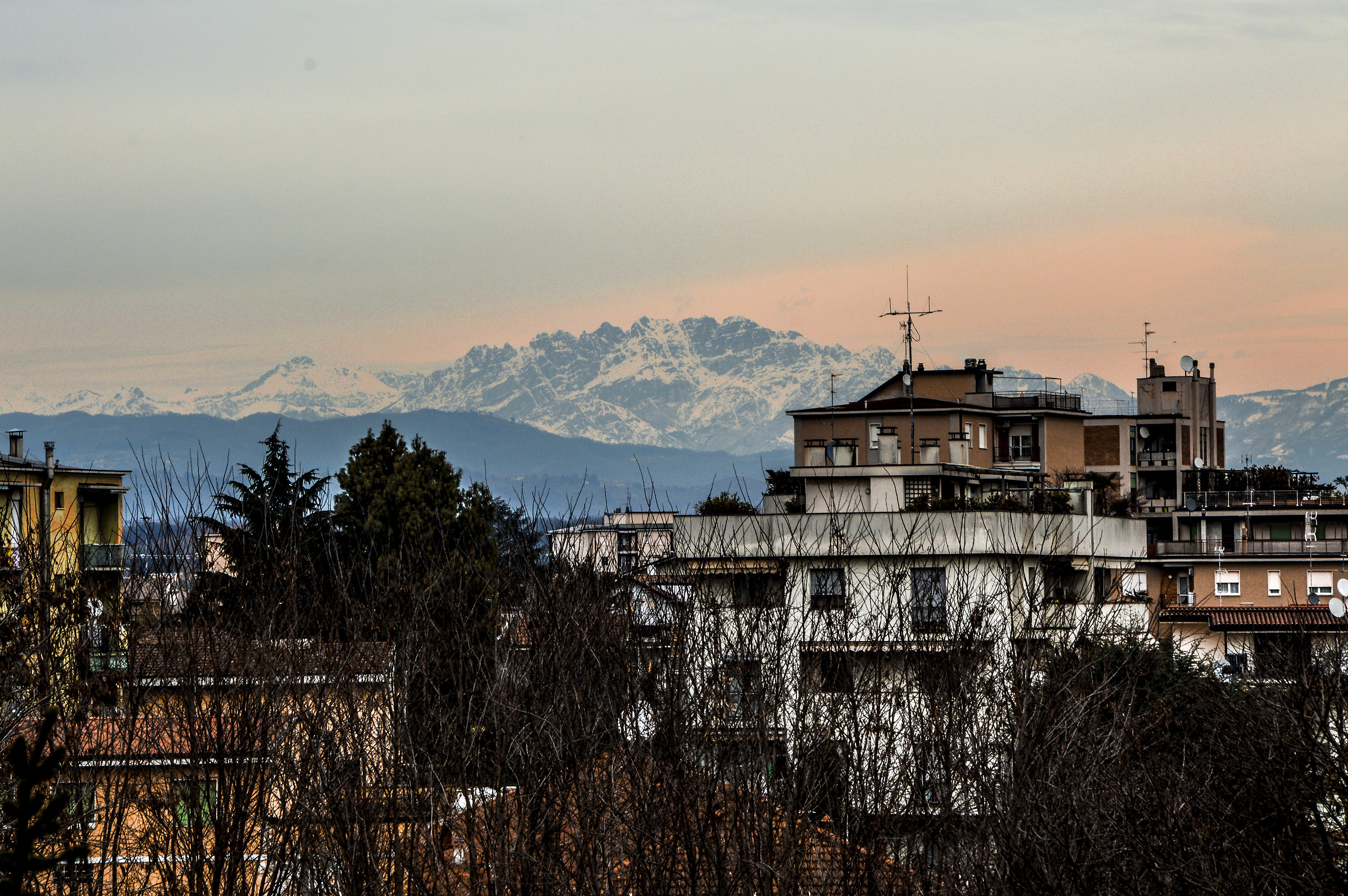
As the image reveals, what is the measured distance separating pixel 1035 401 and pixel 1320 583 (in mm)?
16801

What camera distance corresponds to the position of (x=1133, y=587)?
38.5 meters

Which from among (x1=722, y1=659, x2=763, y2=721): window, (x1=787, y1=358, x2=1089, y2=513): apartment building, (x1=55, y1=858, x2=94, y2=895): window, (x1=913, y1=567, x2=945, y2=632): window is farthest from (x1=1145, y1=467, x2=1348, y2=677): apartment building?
(x1=55, y1=858, x2=94, y2=895): window

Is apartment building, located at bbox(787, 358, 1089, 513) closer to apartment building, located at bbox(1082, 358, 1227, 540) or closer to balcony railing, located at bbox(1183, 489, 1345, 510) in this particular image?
apartment building, located at bbox(1082, 358, 1227, 540)

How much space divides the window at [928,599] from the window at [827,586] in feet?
3.83

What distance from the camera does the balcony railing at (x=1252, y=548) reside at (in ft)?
173

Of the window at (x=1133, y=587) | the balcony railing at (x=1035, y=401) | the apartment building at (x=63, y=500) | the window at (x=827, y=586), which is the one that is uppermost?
the balcony railing at (x=1035, y=401)

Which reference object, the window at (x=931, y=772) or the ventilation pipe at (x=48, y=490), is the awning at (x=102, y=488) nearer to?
Answer: the ventilation pipe at (x=48, y=490)

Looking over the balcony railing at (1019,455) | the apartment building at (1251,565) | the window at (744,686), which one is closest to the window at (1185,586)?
the apartment building at (1251,565)

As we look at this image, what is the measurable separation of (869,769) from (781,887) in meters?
3.72

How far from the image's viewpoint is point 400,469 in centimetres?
4522

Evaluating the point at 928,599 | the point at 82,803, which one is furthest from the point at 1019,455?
the point at 82,803

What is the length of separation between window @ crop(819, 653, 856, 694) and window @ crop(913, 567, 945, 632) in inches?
44.7

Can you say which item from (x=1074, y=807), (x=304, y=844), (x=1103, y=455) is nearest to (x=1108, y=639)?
(x=1074, y=807)

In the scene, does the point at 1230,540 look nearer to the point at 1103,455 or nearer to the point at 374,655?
the point at 1103,455
